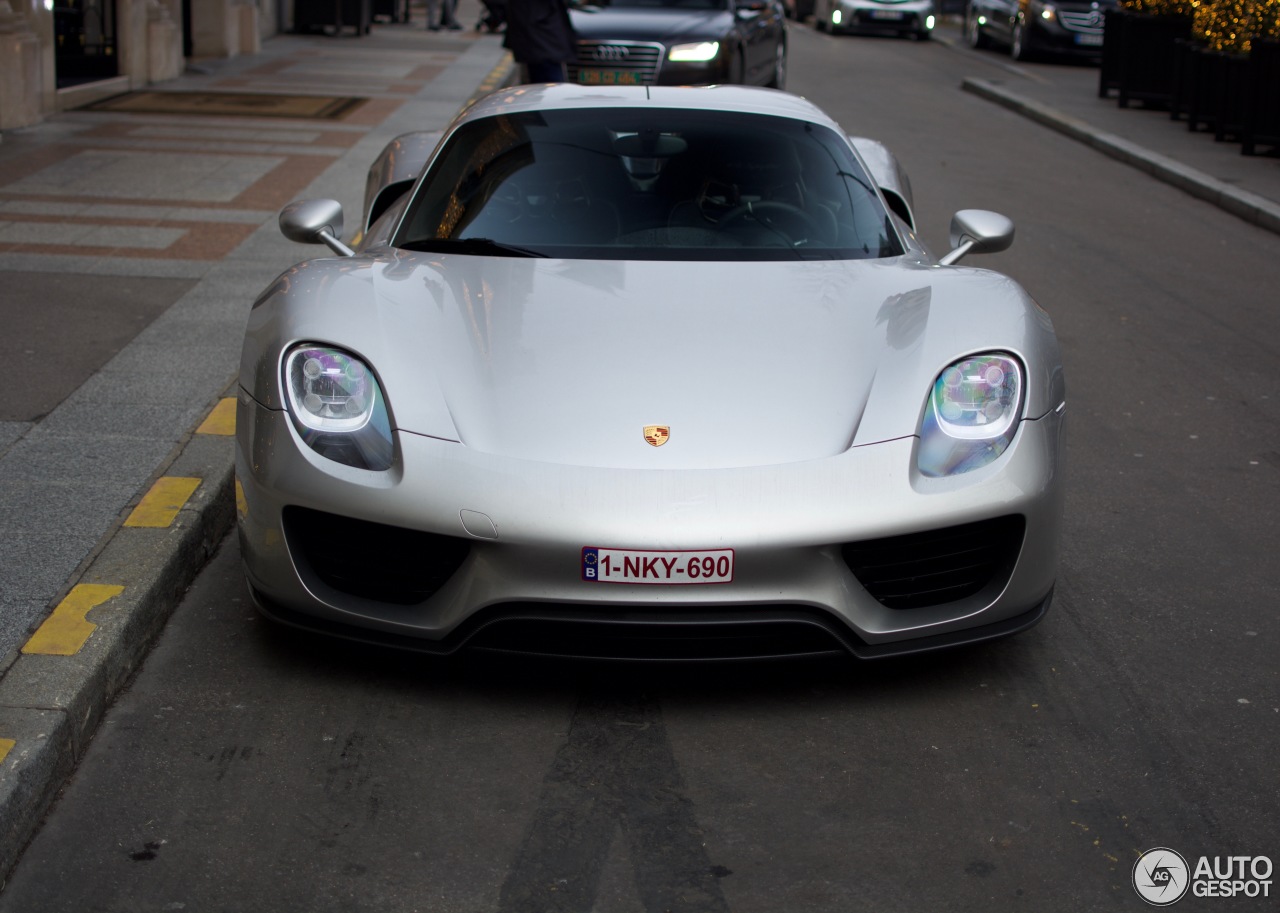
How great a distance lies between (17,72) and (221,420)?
828 cm

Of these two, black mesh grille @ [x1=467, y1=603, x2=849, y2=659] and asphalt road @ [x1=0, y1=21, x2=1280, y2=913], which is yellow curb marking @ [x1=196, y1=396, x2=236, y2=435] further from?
black mesh grille @ [x1=467, y1=603, x2=849, y2=659]

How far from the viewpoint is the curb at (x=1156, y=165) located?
10938 mm

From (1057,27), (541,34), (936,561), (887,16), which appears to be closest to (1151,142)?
(541,34)

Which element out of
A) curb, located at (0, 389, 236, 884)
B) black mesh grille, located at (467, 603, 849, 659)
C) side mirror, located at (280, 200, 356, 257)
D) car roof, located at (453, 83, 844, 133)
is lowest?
curb, located at (0, 389, 236, 884)

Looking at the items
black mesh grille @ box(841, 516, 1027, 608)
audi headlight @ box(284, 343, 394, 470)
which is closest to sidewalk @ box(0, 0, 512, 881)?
audi headlight @ box(284, 343, 394, 470)

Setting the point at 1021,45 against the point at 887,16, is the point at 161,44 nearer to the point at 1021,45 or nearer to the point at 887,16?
the point at 1021,45

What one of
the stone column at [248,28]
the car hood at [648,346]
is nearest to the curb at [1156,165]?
the car hood at [648,346]

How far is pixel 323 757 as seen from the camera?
318 centimetres

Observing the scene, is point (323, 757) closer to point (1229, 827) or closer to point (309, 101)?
point (1229, 827)

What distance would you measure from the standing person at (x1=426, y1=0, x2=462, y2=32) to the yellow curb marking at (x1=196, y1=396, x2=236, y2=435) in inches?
895

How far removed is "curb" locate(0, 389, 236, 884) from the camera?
2873 millimetres

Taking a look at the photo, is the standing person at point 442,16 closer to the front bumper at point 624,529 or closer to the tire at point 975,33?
the tire at point 975,33

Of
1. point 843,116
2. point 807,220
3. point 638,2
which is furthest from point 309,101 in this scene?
point 807,220

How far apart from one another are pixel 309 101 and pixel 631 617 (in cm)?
1307
